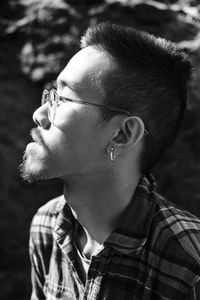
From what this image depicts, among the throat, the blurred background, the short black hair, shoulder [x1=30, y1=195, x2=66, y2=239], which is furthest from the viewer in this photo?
the blurred background

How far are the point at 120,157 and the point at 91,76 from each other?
14.8 inches

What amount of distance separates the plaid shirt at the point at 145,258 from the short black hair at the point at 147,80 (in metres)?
0.24

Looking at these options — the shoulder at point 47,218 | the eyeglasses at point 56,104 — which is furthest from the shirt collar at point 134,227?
the shoulder at point 47,218

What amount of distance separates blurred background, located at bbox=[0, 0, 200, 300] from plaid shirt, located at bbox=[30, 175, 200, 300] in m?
1.40

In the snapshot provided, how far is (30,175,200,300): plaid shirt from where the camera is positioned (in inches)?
82.7

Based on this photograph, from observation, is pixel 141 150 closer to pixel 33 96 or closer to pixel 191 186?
pixel 191 186

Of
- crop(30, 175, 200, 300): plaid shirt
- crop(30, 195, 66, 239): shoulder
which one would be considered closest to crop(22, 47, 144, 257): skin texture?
crop(30, 175, 200, 300): plaid shirt

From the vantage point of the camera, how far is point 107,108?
86.4 inches

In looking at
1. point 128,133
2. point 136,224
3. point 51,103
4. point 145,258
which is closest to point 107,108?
point 128,133

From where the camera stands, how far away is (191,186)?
3.69 metres

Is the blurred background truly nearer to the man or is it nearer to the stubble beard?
the man

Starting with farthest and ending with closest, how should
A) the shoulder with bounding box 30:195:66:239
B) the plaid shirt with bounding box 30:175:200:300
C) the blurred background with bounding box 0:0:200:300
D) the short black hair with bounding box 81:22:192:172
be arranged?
the blurred background with bounding box 0:0:200:300
the shoulder with bounding box 30:195:66:239
the short black hair with bounding box 81:22:192:172
the plaid shirt with bounding box 30:175:200:300

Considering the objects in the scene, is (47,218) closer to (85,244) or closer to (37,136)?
(85,244)

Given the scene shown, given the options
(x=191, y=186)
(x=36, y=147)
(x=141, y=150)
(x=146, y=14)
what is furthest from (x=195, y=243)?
(x=146, y=14)
